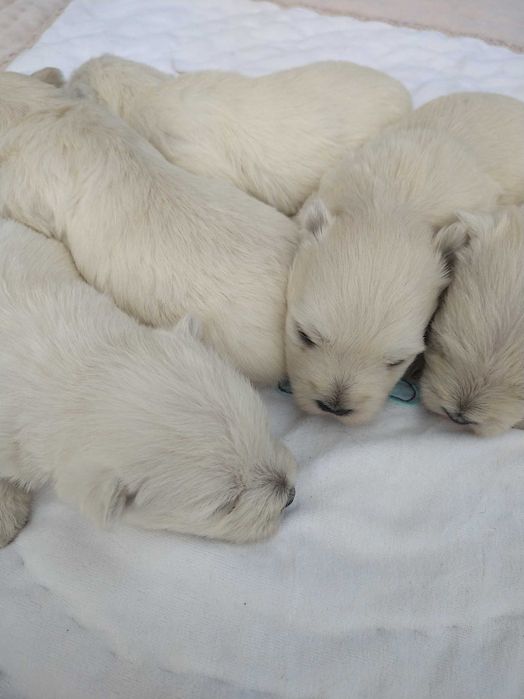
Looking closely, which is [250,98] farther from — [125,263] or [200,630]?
[200,630]

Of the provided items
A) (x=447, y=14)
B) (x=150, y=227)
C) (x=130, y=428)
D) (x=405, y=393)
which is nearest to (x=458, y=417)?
(x=405, y=393)

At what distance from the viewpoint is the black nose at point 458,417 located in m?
2.08

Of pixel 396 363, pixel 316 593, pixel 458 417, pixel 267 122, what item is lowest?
pixel 316 593

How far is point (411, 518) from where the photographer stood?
202 cm

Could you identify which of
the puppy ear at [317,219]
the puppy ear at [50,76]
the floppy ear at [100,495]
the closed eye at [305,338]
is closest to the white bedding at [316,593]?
the floppy ear at [100,495]

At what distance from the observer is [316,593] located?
6.08ft

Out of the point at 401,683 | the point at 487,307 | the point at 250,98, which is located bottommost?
the point at 401,683

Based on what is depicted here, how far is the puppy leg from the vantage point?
6.52 feet

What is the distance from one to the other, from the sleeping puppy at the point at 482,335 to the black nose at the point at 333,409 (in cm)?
34

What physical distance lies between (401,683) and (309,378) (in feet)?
3.29

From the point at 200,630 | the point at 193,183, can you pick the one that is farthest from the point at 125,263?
the point at 200,630

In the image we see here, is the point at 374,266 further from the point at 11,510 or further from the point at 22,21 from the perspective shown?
the point at 22,21

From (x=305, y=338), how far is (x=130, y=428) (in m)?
0.73

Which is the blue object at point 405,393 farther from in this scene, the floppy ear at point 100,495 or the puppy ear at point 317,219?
the floppy ear at point 100,495
